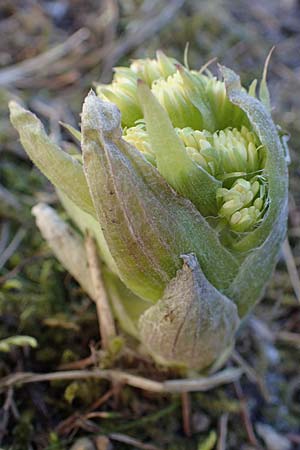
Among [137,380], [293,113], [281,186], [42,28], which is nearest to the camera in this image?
[281,186]

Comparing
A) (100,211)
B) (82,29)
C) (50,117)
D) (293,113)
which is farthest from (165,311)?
(82,29)

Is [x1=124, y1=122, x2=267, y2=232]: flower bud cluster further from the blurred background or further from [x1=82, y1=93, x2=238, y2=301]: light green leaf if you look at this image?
the blurred background

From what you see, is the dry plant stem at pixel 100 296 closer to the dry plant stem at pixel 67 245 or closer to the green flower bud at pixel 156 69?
the dry plant stem at pixel 67 245

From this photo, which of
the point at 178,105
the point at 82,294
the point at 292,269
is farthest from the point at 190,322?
the point at 292,269

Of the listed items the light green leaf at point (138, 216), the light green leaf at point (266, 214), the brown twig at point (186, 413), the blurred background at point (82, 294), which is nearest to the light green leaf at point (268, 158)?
the light green leaf at point (266, 214)

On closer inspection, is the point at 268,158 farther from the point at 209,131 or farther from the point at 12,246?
the point at 12,246

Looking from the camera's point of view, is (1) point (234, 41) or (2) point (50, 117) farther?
(1) point (234, 41)

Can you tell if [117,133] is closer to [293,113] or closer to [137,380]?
[137,380]
